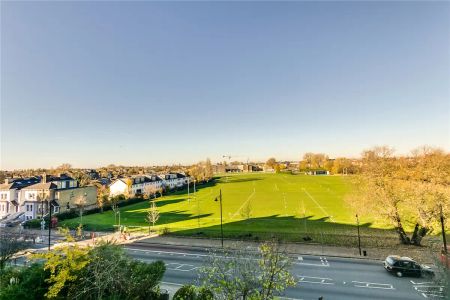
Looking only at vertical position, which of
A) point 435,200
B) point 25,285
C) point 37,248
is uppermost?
point 435,200

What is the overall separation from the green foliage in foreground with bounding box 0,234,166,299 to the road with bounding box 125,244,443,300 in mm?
4489

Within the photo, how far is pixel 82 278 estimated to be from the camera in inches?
604

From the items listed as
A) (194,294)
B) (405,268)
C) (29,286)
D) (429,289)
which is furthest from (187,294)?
(405,268)

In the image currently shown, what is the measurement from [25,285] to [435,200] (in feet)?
125

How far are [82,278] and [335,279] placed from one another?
21.4 metres

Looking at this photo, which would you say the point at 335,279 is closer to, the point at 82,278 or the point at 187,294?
the point at 187,294

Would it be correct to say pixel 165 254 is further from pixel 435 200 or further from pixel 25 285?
pixel 435 200

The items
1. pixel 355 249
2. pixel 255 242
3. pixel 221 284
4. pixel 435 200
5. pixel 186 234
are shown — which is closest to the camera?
pixel 221 284

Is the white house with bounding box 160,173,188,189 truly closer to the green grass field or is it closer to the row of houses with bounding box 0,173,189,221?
the green grass field

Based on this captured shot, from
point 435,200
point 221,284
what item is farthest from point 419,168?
point 221,284

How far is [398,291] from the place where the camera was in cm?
2325

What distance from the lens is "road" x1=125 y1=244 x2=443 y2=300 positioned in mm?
22625

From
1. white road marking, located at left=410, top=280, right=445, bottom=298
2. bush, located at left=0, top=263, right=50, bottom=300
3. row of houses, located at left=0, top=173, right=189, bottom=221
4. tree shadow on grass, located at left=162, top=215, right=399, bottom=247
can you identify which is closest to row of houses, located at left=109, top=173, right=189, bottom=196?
row of houses, located at left=0, top=173, right=189, bottom=221

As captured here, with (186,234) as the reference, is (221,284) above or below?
above
